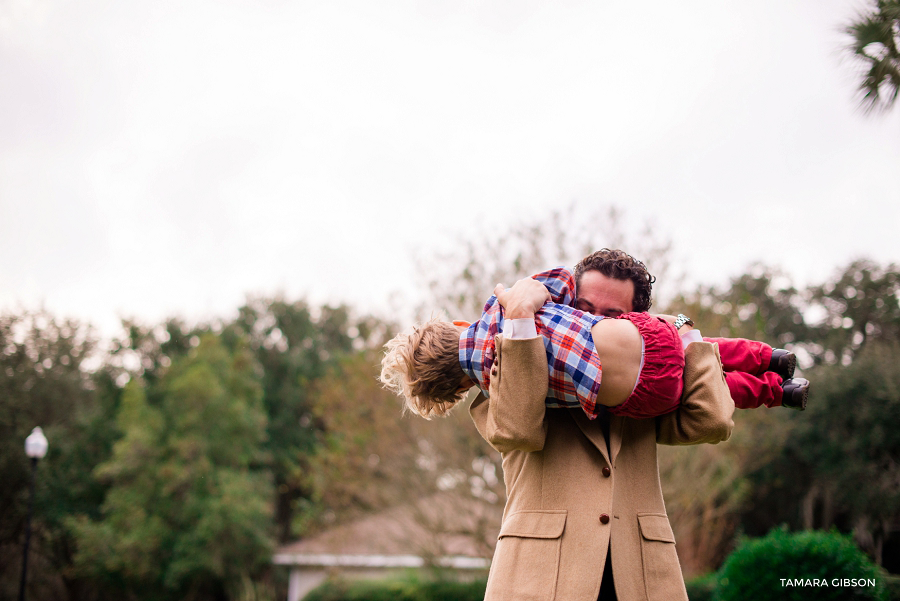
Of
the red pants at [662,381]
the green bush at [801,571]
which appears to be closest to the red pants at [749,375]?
the red pants at [662,381]

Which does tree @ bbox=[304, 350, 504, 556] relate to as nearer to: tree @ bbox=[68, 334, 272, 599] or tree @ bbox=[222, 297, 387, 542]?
tree @ bbox=[68, 334, 272, 599]

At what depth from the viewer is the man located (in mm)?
1671

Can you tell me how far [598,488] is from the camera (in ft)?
5.79

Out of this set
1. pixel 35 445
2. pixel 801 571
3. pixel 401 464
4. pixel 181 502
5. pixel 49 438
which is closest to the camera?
pixel 801 571

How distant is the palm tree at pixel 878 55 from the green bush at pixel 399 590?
404 inches

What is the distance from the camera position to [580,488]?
1776 mm

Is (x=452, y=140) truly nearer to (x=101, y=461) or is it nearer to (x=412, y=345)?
(x=412, y=345)

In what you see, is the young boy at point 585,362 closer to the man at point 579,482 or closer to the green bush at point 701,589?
the man at point 579,482

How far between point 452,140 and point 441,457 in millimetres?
7814

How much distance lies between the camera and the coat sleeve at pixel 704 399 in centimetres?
175

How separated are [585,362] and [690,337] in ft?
1.40

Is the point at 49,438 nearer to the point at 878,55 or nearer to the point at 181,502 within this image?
the point at 181,502

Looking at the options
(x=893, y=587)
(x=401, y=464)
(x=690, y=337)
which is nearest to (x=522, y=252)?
(x=401, y=464)

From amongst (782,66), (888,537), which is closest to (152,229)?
(782,66)
